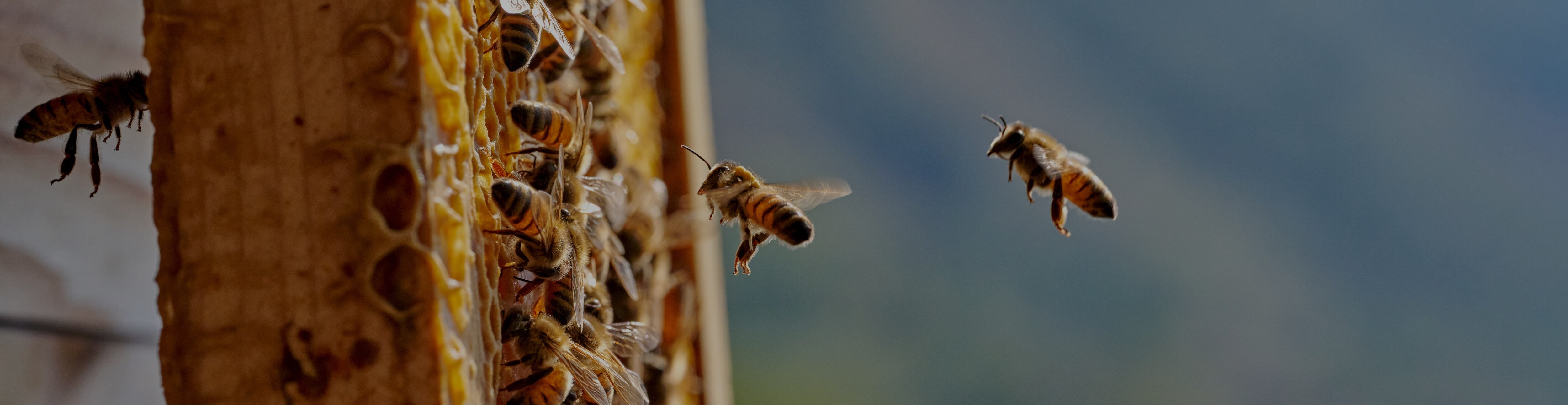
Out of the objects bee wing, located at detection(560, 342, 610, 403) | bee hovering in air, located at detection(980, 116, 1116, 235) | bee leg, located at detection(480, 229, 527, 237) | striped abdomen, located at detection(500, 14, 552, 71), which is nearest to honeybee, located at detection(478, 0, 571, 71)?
striped abdomen, located at detection(500, 14, 552, 71)

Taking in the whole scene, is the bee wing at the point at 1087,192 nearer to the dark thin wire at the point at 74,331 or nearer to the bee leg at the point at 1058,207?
the bee leg at the point at 1058,207

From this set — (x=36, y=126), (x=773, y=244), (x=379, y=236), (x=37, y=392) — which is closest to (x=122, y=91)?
(x=36, y=126)

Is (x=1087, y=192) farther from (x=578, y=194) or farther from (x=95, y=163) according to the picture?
(x=95, y=163)

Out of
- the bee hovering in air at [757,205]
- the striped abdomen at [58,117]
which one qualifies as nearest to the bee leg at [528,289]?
the bee hovering in air at [757,205]

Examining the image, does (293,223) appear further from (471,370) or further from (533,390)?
(533,390)

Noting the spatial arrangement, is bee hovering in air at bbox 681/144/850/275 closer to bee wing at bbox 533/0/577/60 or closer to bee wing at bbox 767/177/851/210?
bee wing at bbox 767/177/851/210
